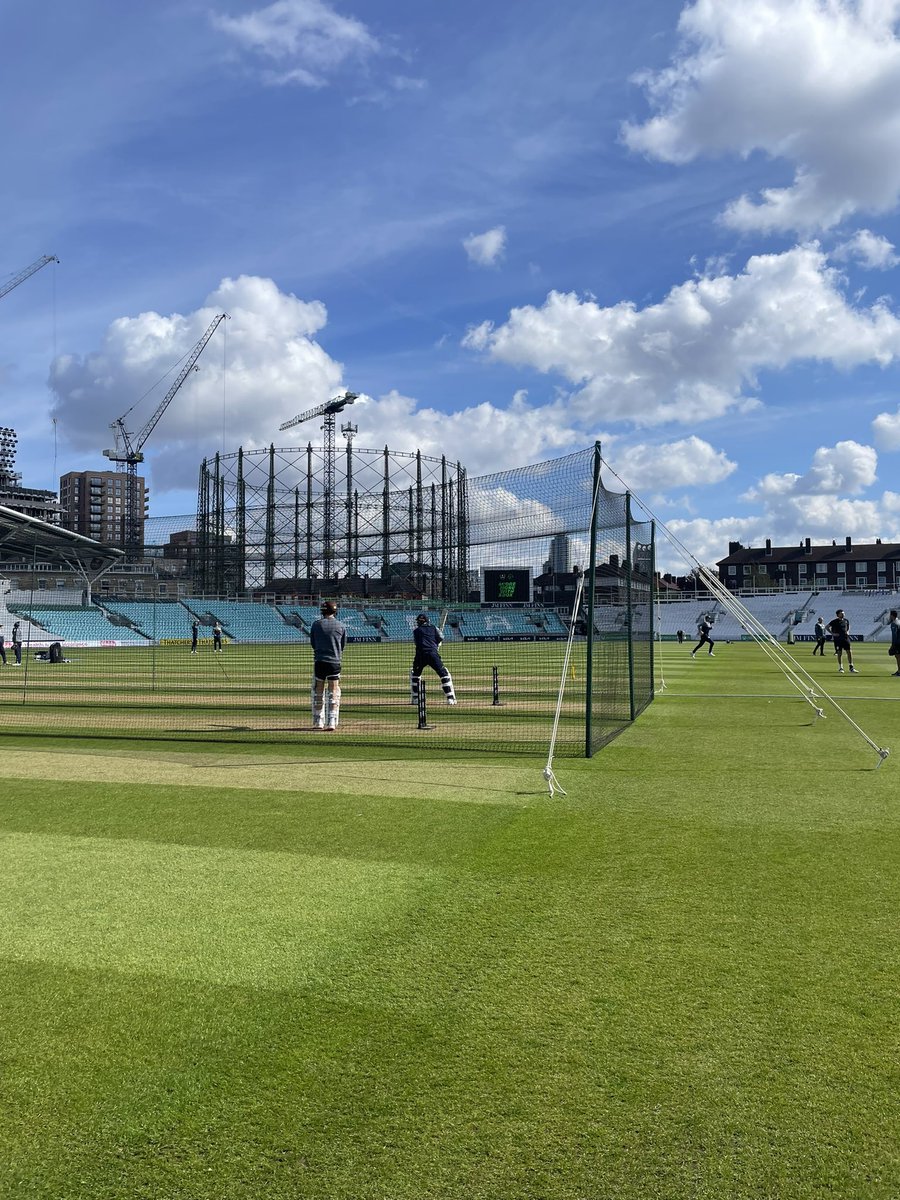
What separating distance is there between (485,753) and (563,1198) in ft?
29.5

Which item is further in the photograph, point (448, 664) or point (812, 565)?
point (812, 565)

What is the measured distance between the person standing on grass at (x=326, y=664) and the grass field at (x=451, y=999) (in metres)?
5.49

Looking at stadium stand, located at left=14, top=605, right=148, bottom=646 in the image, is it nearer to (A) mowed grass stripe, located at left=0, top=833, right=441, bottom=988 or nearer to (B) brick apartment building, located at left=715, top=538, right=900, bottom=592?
(A) mowed grass stripe, located at left=0, top=833, right=441, bottom=988

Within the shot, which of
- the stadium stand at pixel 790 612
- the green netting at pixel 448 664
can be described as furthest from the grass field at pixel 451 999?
the stadium stand at pixel 790 612

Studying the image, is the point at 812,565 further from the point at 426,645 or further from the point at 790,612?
the point at 426,645

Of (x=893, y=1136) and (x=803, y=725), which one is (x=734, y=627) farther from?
(x=893, y=1136)

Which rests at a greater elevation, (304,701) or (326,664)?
(326,664)

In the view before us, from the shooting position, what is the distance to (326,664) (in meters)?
13.8

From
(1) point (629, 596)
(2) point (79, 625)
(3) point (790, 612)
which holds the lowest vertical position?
(2) point (79, 625)

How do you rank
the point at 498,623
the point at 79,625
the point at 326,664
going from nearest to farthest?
the point at 326,664
the point at 498,623
the point at 79,625

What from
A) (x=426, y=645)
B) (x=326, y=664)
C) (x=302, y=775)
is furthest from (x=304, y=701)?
(x=302, y=775)

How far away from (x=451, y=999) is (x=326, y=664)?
9.97 m

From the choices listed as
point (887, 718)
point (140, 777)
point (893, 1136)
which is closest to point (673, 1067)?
point (893, 1136)

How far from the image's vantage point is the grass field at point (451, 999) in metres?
2.85
